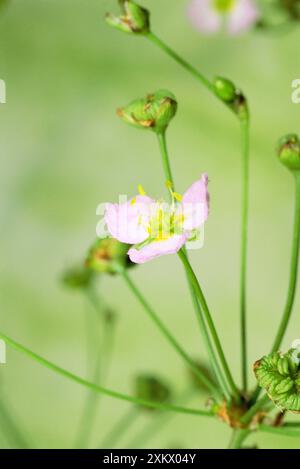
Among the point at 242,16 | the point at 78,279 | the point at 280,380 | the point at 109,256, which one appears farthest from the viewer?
the point at 242,16

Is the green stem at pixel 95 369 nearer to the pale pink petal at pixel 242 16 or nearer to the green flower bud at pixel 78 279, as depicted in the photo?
the green flower bud at pixel 78 279

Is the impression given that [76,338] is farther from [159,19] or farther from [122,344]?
[159,19]

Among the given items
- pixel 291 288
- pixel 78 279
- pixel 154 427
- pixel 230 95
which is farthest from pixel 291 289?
pixel 154 427

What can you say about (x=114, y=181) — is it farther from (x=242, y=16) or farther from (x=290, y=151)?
(x=290, y=151)

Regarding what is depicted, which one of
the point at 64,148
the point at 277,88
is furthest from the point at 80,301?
the point at 277,88

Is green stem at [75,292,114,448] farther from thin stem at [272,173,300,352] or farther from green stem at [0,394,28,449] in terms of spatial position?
thin stem at [272,173,300,352]
